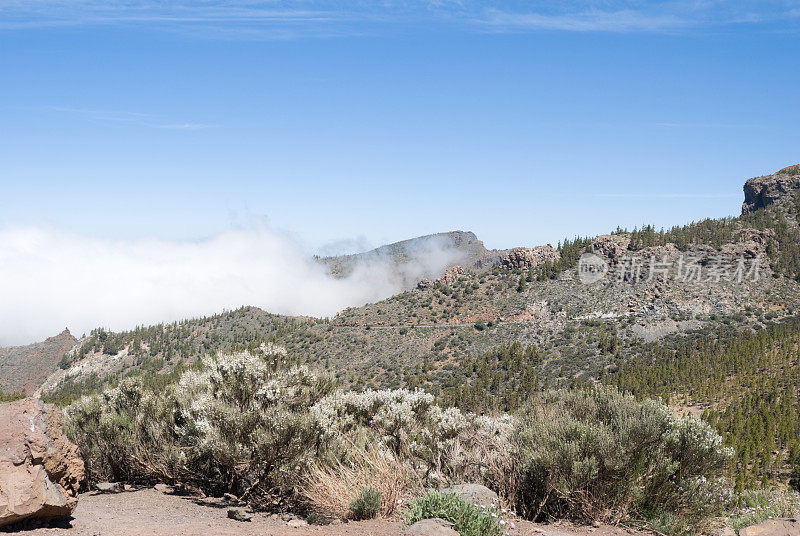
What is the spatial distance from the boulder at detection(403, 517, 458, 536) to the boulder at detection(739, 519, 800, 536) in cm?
426

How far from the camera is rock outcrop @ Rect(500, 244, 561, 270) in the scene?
283 ft

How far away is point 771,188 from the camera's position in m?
99.6

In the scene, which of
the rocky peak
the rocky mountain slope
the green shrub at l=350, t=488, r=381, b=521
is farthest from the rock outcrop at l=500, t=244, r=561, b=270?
the green shrub at l=350, t=488, r=381, b=521

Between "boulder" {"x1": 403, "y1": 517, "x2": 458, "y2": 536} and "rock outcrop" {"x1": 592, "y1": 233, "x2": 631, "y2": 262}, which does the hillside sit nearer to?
"rock outcrop" {"x1": 592, "y1": 233, "x2": 631, "y2": 262}

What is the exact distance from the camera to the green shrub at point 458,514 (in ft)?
21.1

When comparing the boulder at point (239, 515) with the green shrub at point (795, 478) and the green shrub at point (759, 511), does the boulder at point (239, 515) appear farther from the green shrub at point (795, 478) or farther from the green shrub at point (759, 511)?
the green shrub at point (795, 478)

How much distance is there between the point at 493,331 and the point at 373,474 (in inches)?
2417

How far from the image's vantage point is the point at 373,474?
883cm

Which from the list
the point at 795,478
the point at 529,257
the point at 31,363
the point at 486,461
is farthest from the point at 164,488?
the point at 31,363

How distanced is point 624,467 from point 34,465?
26.9 ft

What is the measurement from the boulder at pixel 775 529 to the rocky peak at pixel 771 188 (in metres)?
106

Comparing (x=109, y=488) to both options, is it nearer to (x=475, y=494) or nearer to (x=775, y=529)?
(x=475, y=494)

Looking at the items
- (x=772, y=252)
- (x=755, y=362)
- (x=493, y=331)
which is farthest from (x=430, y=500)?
(x=772, y=252)
